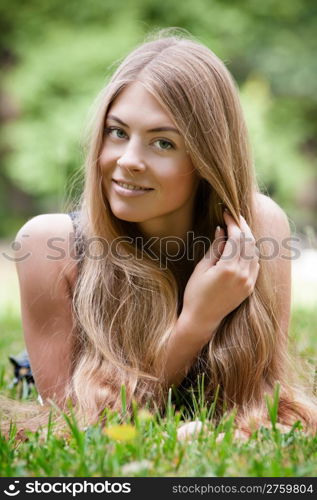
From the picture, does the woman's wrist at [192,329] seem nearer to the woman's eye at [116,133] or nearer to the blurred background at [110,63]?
the woman's eye at [116,133]

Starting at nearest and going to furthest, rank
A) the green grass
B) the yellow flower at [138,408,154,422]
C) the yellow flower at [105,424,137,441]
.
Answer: the green grass → the yellow flower at [105,424,137,441] → the yellow flower at [138,408,154,422]

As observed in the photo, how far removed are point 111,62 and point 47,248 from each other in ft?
26.1

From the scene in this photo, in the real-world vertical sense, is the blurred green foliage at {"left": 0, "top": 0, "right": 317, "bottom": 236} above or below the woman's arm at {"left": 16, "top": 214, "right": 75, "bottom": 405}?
above

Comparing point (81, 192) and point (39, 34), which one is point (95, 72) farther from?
point (81, 192)

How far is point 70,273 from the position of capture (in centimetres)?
271

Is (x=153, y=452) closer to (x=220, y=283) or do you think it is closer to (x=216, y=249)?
(x=220, y=283)

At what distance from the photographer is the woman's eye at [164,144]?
2.48 meters

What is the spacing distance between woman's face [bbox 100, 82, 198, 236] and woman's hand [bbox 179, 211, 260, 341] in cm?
24

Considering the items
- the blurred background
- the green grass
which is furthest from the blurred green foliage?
the green grass

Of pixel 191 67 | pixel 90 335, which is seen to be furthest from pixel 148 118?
pixel 90 335

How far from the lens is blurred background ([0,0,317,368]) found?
10.3 metres

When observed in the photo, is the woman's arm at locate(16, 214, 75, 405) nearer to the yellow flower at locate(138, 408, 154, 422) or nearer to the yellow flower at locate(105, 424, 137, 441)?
the yellow flower at locate(138, 408, 154, 422)

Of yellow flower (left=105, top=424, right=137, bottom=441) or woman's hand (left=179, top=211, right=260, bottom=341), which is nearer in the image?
yellow flower (left=105, top=424, right=137, bottom=441)

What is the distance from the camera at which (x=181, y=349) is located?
258 centimetres
